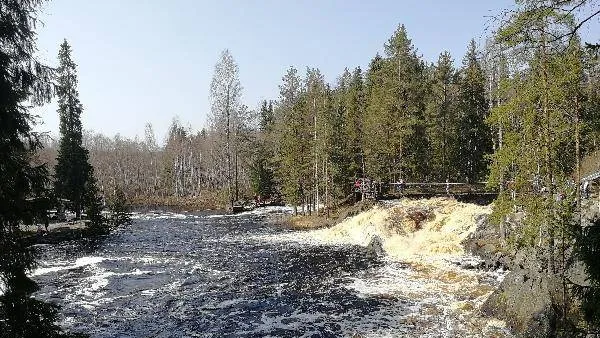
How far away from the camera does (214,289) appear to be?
71.4ft

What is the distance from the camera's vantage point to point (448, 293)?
19.8 meters

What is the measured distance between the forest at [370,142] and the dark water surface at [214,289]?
569 centimetres

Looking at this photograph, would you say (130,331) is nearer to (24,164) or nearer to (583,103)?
(24,164)

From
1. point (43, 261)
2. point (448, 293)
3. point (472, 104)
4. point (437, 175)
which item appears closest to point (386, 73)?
point (437, 175)

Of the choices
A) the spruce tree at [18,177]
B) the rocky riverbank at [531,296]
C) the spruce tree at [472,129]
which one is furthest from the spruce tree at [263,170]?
the spruce tree at [18,177]

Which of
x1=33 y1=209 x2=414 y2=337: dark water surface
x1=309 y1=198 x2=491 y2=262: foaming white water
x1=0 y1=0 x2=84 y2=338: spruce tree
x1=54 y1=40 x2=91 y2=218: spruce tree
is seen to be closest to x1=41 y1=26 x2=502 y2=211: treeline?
x1=309 y1=198 x2=491 y2=262: foaming white water

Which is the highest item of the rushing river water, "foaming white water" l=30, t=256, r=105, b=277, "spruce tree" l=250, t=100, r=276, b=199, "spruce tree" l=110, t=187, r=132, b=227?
"spruce tree" l=250, t=100, r=276, b=199

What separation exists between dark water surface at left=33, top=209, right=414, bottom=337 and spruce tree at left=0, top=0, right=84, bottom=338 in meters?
6.70

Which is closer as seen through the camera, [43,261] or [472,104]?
[43,261]

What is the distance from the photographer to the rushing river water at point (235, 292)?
1655 cm

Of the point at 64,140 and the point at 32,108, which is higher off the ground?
the point at 64,140

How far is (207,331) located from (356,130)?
36012 mm

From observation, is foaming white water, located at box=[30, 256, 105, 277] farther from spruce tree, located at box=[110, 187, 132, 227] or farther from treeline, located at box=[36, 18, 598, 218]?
treeline, located at box=[36, 18, 598, 218]

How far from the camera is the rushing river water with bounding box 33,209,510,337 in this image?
54.3ft
